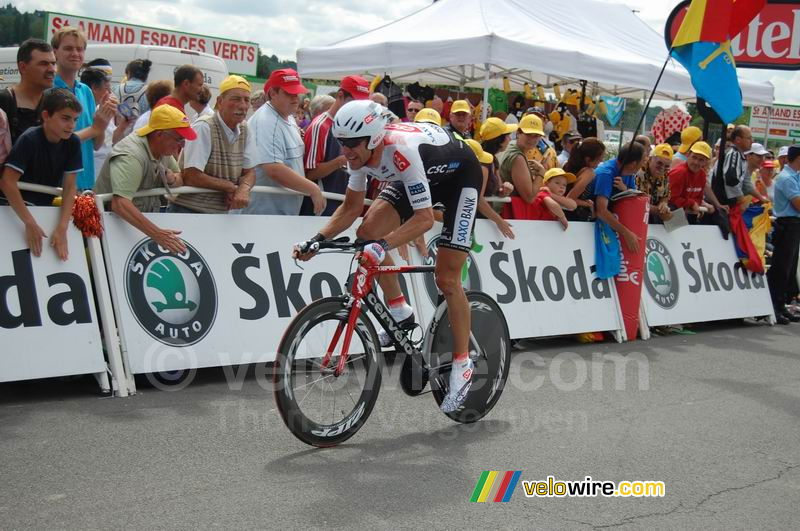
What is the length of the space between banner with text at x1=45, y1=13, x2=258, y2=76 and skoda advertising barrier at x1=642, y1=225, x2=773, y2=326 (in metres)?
24.4

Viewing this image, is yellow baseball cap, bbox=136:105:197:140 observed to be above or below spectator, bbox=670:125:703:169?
above

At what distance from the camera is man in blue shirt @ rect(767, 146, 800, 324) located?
11.4 meters

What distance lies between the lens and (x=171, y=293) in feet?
21.2

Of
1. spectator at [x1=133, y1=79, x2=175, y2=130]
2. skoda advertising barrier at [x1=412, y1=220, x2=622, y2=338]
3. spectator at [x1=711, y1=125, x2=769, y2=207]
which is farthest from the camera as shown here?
spectator at [x1=711, y1=125, x2=769, y2=207]

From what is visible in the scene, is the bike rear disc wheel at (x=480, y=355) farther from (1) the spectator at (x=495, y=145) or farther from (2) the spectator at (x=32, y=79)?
(2) the spectator at (x=32, y=79)

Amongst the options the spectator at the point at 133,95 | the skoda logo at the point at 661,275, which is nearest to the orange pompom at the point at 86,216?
the spectator at the point at 133,95

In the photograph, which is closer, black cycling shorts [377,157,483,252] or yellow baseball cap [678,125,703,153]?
black cycling shorts [377,157,483,252]

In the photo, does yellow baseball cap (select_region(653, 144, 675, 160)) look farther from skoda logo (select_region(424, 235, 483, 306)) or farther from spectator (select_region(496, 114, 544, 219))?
skoda logo (select_region(424, 235, 483, 306))

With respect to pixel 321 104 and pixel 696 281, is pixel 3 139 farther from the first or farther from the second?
pixel 696 281

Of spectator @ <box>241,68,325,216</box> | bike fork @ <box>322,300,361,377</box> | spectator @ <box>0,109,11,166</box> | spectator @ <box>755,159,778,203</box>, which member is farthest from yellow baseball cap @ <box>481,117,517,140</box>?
spectator @ <box>755,159,778,203</box>

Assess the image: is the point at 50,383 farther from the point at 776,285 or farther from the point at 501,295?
the point at 776,285

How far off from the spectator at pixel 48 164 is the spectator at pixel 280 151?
5.33 feet

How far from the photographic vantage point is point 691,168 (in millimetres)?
10781

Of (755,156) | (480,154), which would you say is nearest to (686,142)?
(755,156)
